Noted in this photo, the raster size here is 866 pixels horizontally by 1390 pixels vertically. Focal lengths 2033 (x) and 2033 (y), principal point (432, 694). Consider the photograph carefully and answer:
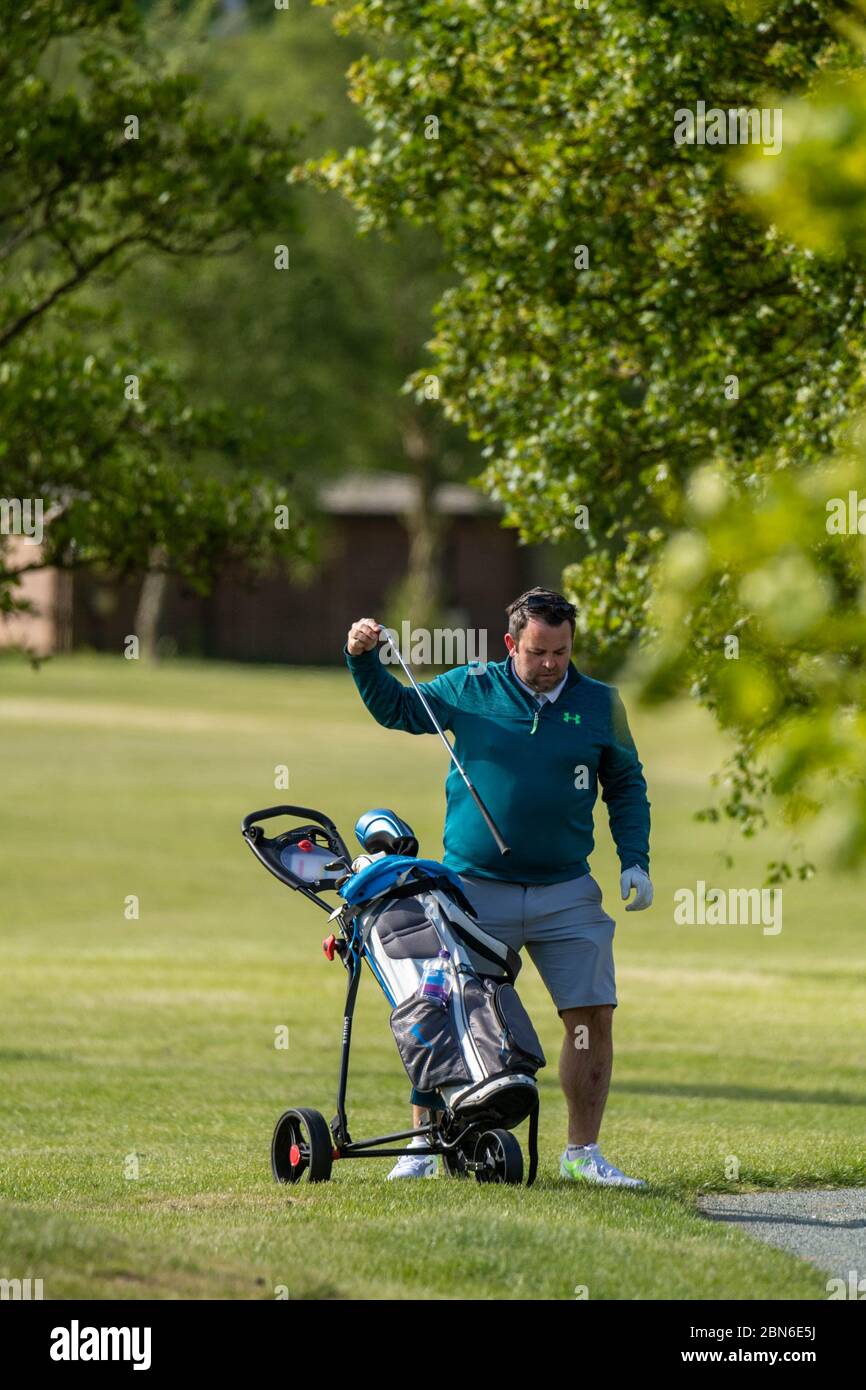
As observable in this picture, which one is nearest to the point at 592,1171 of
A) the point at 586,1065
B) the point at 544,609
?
the point at 586,1065

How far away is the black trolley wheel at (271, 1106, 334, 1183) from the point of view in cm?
758

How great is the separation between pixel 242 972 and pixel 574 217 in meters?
10.2

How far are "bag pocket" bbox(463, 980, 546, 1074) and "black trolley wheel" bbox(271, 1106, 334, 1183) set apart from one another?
832 millimetres

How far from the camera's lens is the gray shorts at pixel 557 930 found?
7793 mm

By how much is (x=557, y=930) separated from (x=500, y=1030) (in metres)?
0.86

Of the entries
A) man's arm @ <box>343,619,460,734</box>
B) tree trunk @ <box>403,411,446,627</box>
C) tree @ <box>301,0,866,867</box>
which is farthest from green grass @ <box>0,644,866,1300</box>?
tree trunk @ <box>403,411,446,627</box>

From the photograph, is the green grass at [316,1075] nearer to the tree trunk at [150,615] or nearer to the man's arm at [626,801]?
the man's arm at [626,801]

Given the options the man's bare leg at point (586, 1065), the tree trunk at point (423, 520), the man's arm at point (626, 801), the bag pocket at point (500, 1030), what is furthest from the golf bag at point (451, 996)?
the tree trunk at point (423, 520)

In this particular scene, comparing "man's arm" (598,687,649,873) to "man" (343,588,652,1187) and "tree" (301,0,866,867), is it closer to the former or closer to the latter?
"man" (343,588,652,1187)

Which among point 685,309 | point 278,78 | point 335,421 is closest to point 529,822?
point 685,309

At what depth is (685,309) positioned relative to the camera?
502 inches

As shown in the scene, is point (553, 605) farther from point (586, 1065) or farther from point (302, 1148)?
point (302, 1148)

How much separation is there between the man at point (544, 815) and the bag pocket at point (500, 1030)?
0.61m

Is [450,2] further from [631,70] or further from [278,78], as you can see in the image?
[278,78]
